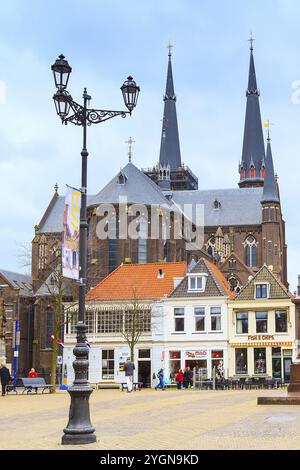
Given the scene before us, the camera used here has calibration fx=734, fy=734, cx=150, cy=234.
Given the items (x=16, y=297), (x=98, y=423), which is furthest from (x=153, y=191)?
(x=98, y=423)

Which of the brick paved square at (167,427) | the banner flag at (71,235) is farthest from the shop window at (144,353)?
the banner flag at (71,235)


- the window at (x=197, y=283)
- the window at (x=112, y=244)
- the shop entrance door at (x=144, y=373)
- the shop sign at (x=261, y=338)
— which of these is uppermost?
the window at (x=112, y=244)

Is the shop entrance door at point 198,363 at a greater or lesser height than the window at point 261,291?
lesser

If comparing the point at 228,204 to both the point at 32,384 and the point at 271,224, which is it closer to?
the point at 271,224

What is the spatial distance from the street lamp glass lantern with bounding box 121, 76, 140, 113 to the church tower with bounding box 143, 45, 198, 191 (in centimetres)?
9568

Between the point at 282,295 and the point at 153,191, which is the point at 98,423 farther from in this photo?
the point at 153,191

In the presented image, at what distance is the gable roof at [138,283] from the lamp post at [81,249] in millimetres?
39570

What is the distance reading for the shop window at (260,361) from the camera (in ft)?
164


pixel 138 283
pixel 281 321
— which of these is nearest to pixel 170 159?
pixel 138 283

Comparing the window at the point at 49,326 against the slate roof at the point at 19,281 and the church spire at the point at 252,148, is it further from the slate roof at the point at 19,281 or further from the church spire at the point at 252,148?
the church spire at the point at 252,148

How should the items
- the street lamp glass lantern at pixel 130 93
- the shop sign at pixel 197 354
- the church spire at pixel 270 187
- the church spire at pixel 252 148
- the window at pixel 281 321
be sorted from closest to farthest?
the street lamp glass lantern at pixel 130 93
the window at pixel 281 321
the shop sign at pixel 197 354
the church spire at pixel 270 187
the church spire at pixel 252 148

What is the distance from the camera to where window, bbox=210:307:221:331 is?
51.7 m

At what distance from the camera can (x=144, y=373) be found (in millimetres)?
52000
